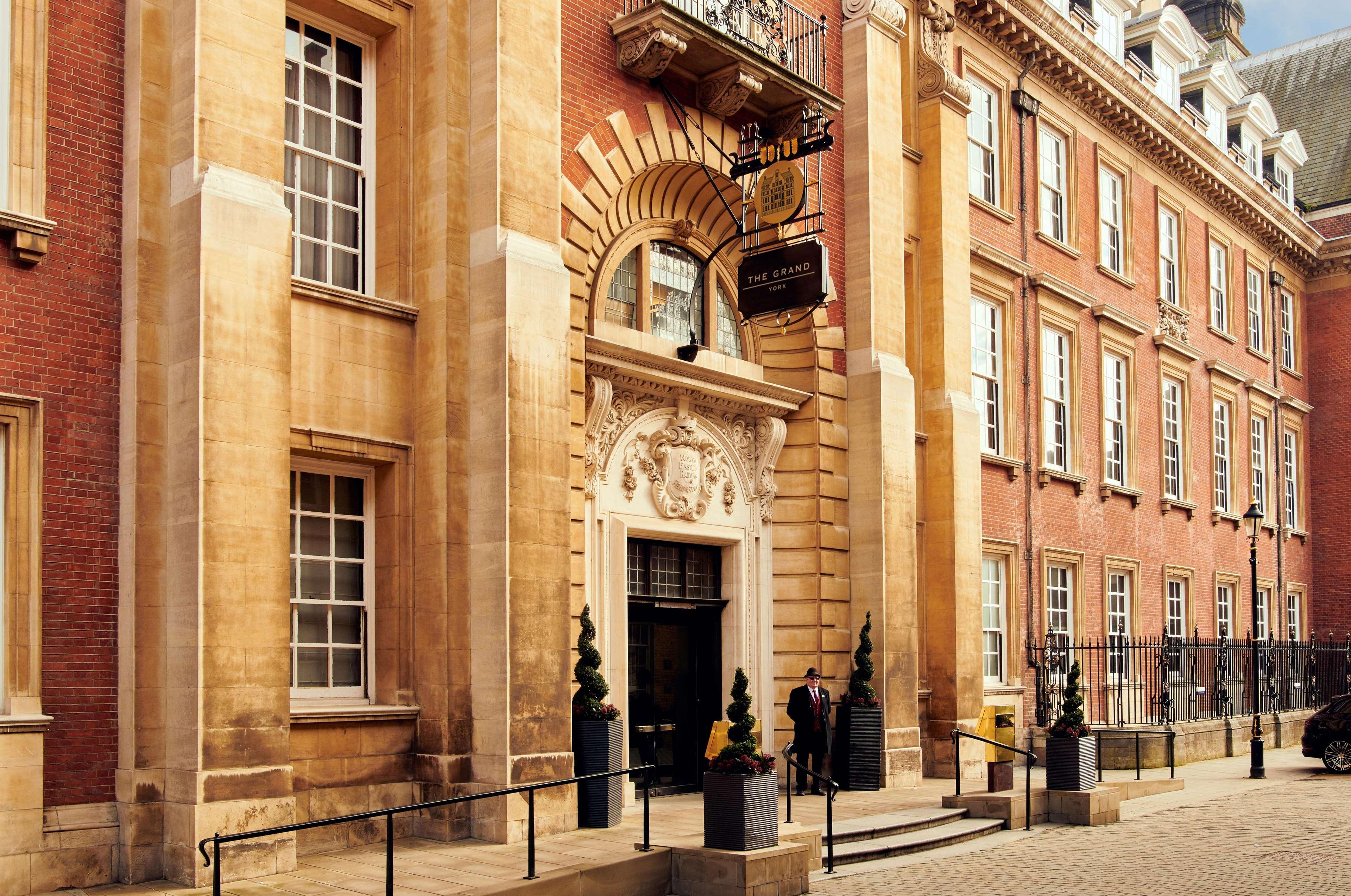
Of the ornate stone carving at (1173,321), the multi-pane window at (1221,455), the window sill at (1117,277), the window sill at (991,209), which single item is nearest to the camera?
the window sill at (991,209)

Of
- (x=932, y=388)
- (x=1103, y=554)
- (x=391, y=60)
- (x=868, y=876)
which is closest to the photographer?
(x=868, y=876)

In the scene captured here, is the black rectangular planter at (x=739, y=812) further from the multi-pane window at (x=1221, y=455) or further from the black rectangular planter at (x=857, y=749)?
the multi-pane window at (x=1221, y=455)

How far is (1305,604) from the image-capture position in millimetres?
37906

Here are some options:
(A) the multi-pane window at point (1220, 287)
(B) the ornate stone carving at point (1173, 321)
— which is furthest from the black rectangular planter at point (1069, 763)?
(A) the multi-pane window at point (1220, 287)

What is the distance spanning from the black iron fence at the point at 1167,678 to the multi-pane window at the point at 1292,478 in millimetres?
6415

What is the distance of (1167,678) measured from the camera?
25438mm

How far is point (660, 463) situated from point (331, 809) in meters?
6.20

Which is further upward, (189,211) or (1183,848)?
(189,211)

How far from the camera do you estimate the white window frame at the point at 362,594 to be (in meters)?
12.9

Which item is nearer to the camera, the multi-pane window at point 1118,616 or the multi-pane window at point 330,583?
the multi-pane window at point 330,583

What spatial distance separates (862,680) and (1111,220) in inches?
597

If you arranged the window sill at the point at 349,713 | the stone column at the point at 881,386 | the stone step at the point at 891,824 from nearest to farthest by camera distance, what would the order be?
the window sill at the point at 349,713 < the stone step at the point at 891,824 < the stone column at the point at 881,386

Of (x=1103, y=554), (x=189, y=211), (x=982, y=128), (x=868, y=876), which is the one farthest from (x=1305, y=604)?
(x=189, y=211)

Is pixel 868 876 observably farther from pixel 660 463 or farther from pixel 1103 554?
pixel 1103 554
